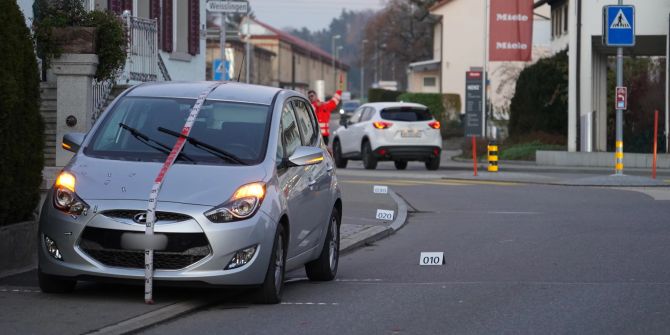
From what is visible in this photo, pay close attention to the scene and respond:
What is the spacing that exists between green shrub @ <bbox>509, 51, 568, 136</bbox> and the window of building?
148ft

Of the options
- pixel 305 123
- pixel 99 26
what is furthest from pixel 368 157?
pixel 305 123

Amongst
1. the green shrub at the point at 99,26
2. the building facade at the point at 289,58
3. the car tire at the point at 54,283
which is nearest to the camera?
the car tire at the point at 54,283

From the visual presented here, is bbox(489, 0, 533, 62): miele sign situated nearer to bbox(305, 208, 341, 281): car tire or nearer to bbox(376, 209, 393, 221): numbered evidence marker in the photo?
bbox(376, 209, 393, 221): numbered evidence marker

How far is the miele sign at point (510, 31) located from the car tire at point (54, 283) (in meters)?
31.6

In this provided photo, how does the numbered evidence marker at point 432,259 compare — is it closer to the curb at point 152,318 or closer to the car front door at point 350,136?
the curb at point 152,318

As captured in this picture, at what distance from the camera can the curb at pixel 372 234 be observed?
14530mm

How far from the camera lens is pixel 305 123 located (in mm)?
11469

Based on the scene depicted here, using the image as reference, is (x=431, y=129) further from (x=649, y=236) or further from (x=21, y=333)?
(x=21, y=333)

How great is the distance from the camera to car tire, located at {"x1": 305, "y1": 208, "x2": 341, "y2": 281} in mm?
11266

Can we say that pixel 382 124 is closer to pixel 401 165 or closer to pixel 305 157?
pixel 401 165

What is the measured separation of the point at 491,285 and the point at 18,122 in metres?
4.22

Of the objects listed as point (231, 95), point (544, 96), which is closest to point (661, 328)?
point (231, 95)

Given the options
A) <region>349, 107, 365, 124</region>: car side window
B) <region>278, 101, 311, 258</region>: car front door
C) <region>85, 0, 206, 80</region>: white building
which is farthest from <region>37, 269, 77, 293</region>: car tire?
<region>349, 107, 365, 124</region>: car side window

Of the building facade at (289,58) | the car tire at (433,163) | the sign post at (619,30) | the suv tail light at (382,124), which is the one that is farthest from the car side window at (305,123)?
the building facade at (289,58)
